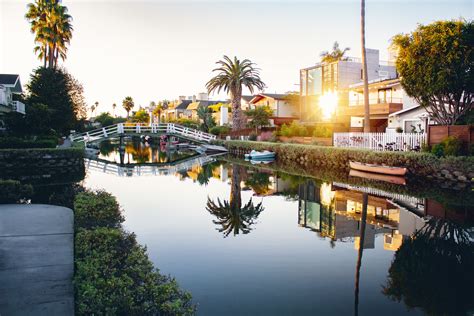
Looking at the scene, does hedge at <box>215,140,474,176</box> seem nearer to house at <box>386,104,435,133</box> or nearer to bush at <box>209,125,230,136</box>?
house at <box>386,104,435,133</box>

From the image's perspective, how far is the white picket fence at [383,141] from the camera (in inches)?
1153

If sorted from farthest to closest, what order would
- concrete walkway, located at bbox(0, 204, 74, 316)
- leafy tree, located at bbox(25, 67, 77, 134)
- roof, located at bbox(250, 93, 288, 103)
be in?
1. roof, located at bbox(250, 93, 288, 103)
2. leafy tree, located at bbox(25, 67, 77, 134)
3. concrete walkway, located at bbox(0, 204, 74, 316)

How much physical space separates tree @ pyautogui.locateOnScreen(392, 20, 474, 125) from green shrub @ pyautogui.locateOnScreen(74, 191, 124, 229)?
23.2m

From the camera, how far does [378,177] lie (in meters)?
26.9

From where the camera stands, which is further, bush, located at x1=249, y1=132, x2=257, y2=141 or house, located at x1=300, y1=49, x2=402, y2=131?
bush, located at x1=249, y1=132, x2=257, y2=141

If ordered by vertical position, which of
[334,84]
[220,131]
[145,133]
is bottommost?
[145,133]

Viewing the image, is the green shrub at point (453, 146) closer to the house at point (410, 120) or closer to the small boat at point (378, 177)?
the small boat at point (378, 177)

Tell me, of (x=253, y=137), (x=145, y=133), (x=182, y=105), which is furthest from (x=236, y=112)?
(x=182, y=105)

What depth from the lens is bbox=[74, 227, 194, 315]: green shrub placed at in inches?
240

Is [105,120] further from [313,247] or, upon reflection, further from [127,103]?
[313,247]

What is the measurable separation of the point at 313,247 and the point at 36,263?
7.26 metres

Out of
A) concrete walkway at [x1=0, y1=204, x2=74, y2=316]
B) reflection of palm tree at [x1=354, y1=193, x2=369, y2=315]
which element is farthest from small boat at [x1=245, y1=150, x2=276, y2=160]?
concrete walkway at [x1=0, y1=204, x2=74, y2=316]

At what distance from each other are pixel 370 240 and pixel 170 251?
5933 millimetres

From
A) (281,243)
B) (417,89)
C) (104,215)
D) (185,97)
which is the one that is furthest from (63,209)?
(185,97)
